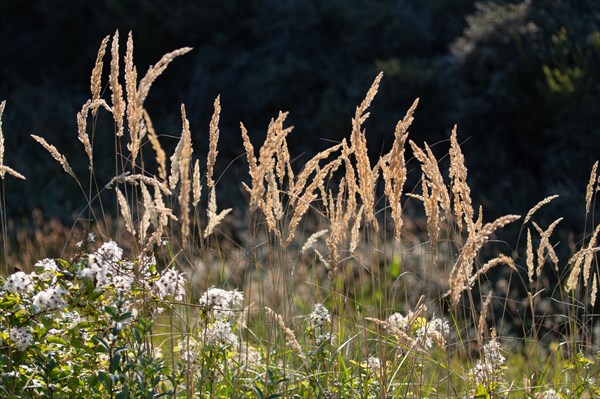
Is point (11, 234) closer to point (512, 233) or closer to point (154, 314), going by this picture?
point (512, 233)

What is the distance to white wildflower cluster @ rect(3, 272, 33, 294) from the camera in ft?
8.97

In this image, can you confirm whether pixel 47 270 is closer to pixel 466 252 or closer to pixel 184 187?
pixel 184 187

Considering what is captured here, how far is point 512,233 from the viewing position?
29.9ft

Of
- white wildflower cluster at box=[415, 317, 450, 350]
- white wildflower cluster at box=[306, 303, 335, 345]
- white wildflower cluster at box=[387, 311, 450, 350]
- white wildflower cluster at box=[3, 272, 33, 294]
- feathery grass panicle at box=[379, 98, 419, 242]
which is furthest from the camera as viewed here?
white wildflower cluster at box=[306, 303, 335, 345]

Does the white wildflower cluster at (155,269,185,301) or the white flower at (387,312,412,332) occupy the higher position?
the white wildflower cluster at (155,269,185,301)

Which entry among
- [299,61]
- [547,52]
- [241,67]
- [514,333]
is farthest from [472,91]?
[514,333]

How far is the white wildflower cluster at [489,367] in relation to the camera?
8.91 feet

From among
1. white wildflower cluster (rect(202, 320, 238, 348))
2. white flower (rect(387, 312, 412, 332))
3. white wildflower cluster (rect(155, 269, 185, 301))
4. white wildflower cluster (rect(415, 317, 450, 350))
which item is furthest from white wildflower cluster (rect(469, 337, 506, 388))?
white wildflower cluster (rect(155, 269, 185, 301))

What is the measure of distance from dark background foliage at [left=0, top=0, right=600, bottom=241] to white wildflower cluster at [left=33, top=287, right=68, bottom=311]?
7.12 meters

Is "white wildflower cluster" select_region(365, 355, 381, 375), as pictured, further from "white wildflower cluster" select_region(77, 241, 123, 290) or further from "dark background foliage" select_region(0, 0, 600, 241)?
"dark background foliage" select_region(0, 0, 600, 241)

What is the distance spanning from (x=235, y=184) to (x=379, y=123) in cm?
220

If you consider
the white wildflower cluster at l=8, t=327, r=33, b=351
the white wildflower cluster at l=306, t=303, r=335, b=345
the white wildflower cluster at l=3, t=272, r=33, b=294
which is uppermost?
the white wildflower cluster at l=3, t=272, r=33, b=294

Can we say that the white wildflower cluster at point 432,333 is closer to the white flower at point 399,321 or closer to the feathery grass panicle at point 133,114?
the white flower at point 399,321

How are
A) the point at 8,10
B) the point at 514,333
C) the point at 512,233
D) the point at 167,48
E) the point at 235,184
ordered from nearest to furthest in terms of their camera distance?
the point at 514,333
the point at 512,233
the point at 235,184
the point at 167,48
the point at 8,10
